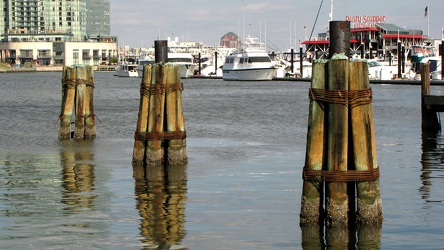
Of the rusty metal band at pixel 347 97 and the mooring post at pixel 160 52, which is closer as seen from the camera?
the rusty metal band at pixel 347 97

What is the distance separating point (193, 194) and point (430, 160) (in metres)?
9.60

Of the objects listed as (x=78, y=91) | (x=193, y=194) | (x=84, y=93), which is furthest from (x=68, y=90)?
(x=193, y=194)

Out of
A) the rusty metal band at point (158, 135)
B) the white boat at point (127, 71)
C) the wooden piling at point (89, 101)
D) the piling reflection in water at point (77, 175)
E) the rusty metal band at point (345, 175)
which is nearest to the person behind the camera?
the rusty metal band at point (345, 175)

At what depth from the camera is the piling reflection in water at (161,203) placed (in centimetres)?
1488

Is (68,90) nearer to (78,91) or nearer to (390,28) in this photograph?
(78,91)

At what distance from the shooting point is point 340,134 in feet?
45.4

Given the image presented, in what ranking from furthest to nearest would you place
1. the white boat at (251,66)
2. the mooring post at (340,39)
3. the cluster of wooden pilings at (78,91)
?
1. the white boat at (251,66)
2. the cluster of wooden pilings at (78,91)
3. the mooring post at (340,39)

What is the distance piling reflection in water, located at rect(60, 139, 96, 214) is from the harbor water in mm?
30

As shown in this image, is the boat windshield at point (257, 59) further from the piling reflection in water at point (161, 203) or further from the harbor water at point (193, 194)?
the piling reflection in water at point (161, 203)

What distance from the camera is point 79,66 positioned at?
30.4m

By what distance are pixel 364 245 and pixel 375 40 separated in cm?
14460

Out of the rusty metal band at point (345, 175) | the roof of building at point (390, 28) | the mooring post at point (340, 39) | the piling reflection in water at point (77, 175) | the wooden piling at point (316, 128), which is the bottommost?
the piling reflection in water at point (77, 175)

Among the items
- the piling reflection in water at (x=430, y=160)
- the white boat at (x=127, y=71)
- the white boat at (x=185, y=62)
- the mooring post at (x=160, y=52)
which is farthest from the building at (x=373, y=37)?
the mooring post at (x=160, y=52)

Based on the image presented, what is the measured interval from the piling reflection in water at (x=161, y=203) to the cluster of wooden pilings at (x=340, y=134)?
2.56 meters
